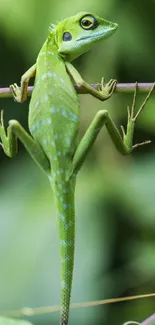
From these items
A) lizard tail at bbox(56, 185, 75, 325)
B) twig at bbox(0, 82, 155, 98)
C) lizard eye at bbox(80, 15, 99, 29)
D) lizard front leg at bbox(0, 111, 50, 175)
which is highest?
lizard eye at bbox(80, 15, 99, 29)

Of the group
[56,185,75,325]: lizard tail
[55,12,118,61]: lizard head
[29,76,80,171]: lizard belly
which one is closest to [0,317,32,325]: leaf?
[56,185,75,325]: lizard tail

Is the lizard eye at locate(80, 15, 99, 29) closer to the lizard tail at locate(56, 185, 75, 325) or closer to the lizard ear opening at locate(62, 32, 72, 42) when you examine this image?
the lizard ear opening at locate(62, 32, 72, 42)

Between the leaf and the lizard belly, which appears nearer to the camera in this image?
the leaf

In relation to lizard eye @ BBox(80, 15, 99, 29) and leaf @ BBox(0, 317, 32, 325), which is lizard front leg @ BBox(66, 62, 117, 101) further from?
leaf @ BBox(0, 317, 32, 325)

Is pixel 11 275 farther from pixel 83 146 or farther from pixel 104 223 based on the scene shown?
pixel 83 146

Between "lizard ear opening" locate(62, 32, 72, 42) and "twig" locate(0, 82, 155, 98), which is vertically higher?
"lizard ear opening" locate(62, 32, 72, 42)

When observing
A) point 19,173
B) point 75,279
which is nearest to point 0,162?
point 19,173

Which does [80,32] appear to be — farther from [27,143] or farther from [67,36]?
[27,143]

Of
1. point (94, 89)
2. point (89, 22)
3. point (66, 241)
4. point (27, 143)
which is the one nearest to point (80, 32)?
point (89, 22)
